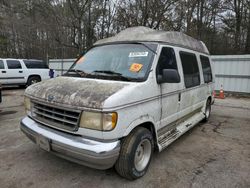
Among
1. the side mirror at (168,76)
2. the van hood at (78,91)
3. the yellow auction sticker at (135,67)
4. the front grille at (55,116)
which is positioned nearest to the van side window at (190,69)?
the side mirror at (168,76)

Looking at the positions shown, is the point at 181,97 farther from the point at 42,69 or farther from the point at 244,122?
the point at 42,69

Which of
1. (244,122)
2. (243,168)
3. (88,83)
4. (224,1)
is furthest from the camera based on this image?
(224,1)

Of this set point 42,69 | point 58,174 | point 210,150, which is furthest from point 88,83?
point 42,69

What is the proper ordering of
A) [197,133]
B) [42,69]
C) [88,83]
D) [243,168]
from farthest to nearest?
[42,69] → [197,133] → [243,168] → [88,83]

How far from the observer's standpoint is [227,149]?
3979 millimetres

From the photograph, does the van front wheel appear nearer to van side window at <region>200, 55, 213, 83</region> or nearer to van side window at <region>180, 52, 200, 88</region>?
van side window at <region>180, 52, 200, 88</region>

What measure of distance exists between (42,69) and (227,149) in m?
11.3

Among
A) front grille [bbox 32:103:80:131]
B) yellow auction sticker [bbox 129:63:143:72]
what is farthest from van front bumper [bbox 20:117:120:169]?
yellow auction sticker [bbox 129:63:143:72]

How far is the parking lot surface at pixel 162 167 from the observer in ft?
9.03

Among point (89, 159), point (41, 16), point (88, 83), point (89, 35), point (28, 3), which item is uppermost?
point (28, 3)

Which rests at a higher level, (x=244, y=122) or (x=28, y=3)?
(x=28, y=3)

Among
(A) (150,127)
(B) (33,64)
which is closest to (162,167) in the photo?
(A) (150,127)

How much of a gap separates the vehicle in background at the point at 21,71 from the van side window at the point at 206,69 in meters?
10.0

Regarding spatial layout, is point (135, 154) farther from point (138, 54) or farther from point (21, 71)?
point (21, 71)
